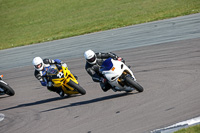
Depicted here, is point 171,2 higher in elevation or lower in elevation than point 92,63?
higher

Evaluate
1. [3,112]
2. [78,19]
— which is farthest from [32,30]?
[3,112]

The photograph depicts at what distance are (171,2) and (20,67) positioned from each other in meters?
14.5

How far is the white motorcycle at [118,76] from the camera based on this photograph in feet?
28.5

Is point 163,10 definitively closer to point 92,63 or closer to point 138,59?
point 138,59

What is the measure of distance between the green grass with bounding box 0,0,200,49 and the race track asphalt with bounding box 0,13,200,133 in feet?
30.4

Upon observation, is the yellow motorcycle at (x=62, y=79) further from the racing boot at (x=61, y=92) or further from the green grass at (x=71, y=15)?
the green grass at (x=71, y=15)

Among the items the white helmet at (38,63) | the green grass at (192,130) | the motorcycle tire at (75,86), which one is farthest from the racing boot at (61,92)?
the green grass at (192,130)

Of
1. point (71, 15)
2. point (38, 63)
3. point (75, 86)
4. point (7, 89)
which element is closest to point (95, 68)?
point (75, 86)

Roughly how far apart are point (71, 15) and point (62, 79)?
2245 centimetres

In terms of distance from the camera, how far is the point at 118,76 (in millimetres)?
8766

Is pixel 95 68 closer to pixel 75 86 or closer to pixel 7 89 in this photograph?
pixel 75 86

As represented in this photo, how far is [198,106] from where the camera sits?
6902mm

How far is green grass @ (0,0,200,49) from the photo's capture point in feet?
78.1

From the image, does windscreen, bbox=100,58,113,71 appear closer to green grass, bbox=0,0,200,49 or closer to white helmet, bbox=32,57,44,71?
white helmet, bbox=32,57,44,71
